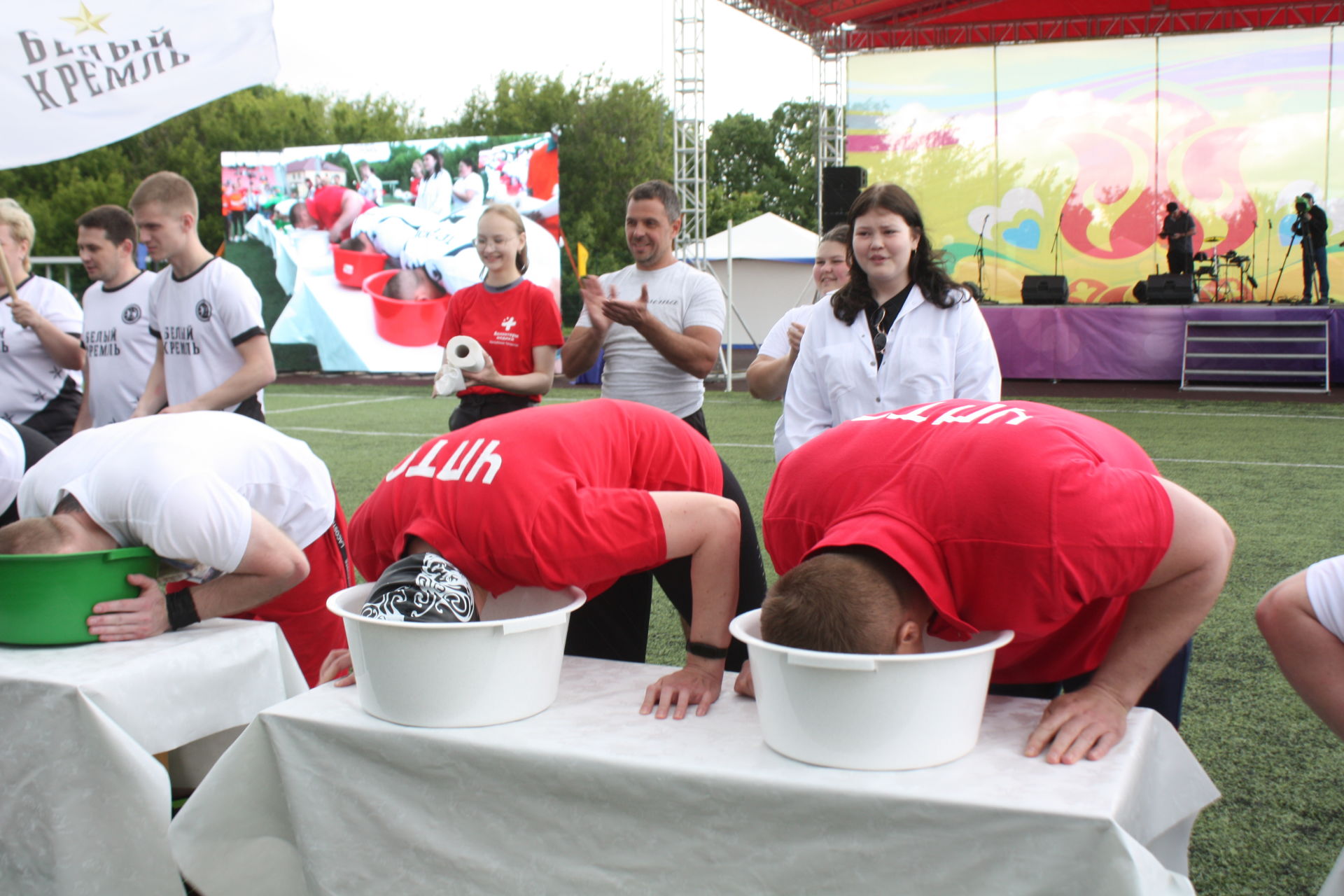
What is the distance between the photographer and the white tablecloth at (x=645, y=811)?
113cm

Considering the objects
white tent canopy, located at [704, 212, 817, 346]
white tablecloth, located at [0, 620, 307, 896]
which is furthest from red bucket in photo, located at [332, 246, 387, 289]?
white tablecloth, located at [0, 620, 307, 896]

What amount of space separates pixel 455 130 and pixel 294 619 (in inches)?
1483

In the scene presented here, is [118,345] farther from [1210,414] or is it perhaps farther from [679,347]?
[1210,414]

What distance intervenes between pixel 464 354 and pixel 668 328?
2.37ft

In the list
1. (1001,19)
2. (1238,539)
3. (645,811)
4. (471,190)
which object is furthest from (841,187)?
(1001,19)

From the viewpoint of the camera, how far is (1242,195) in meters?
15.5

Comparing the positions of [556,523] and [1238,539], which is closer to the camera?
[556,523]

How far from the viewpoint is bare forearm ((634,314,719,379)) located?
11.4ft

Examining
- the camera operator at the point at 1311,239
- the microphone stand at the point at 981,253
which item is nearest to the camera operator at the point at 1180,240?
the camera operator at the point at 1311,239

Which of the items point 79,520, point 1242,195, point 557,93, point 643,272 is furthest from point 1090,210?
point 557,93

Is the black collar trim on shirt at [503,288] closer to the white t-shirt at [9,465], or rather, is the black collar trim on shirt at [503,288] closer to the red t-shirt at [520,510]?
the white t-shirt at [9,465]

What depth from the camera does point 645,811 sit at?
128 centimetres

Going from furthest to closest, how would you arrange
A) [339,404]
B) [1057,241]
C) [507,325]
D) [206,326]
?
[1057,241] < [339,404] < [507,325] < [206,326]

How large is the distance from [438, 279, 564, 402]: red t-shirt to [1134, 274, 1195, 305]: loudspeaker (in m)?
10.0
